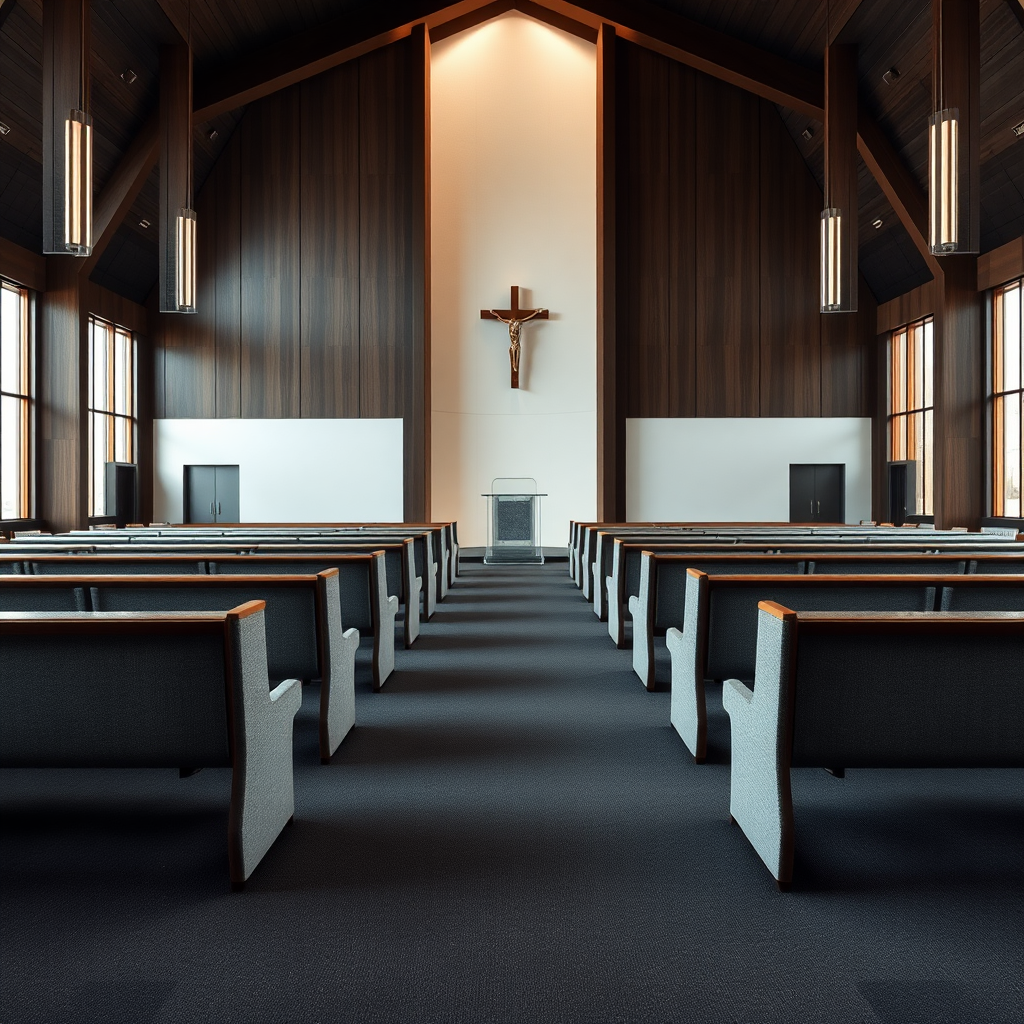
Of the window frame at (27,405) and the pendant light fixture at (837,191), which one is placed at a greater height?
the pendant light fixture at (837,191)

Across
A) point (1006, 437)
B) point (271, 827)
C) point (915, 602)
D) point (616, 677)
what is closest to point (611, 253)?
point (1006, 437)

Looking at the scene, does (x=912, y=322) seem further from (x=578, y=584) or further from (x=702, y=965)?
A: (x=702, y=965)

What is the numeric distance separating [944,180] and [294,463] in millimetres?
9529

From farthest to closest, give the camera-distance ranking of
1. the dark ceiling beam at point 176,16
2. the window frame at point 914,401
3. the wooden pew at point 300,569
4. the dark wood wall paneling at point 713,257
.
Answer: the dark wood wall paneling at point 713,257 → the window frame at point 914,401 → the dark ceiling beam at point 176,16 → the wooden pew at point 300,569

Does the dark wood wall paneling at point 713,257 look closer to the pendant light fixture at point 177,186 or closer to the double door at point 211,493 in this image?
the double door at point 211,493

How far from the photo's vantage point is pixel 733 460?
43.4ft

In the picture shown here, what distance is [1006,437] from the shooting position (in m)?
10.3

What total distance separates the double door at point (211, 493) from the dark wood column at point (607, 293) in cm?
535

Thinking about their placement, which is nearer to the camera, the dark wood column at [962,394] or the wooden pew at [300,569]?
the wooden pew at [300,569]

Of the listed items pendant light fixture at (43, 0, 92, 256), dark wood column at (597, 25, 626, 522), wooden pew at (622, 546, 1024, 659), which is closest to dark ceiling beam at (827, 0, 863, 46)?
dark wood column at (597, 25, 626, 522)

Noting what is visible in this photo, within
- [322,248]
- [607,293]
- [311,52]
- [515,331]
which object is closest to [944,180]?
[607,293]

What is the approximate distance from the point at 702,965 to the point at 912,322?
12045 mm

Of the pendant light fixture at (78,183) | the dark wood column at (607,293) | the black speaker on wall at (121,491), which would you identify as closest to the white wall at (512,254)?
the dark wood column at (607,293)

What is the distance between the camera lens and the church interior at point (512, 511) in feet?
6.29
